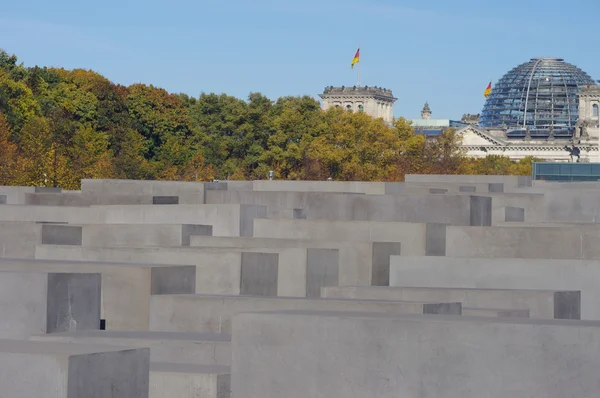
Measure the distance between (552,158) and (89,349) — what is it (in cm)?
16179

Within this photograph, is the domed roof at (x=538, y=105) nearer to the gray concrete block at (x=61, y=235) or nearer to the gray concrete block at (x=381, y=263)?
the gray concrete block at (x=61, y=235)

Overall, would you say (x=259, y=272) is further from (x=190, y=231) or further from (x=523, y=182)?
(x=523, y=182)

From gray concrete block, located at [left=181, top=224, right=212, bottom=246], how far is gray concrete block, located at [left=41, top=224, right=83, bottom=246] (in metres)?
1.35

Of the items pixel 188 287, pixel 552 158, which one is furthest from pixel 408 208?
pixel 552 158

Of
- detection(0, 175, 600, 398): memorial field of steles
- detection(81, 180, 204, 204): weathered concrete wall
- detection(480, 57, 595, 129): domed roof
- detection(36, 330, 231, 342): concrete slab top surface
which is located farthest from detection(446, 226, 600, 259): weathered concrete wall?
detection(480, 57, 595, 129): domed roof

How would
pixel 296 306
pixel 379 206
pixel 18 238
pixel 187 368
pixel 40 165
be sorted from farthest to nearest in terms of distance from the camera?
1. pixel 40 165
2. pixel 379 206
3. pixel 18 238
4. pixel 296 306
5. pixel 187 368

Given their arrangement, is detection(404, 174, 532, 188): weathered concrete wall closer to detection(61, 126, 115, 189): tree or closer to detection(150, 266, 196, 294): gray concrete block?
detection(61, 126, 115, 189): tree

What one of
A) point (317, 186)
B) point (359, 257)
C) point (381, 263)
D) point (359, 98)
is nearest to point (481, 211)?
point (381, 263)

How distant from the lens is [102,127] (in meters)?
70.8

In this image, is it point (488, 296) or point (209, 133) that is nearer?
point (488, 296)

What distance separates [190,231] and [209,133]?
62.2 meters

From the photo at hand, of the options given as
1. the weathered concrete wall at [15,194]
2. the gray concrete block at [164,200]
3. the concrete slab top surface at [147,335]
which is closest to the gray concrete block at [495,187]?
the gray concrete block at [164,200]

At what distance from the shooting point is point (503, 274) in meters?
14.5

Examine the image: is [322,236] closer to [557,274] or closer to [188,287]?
[557,274]
